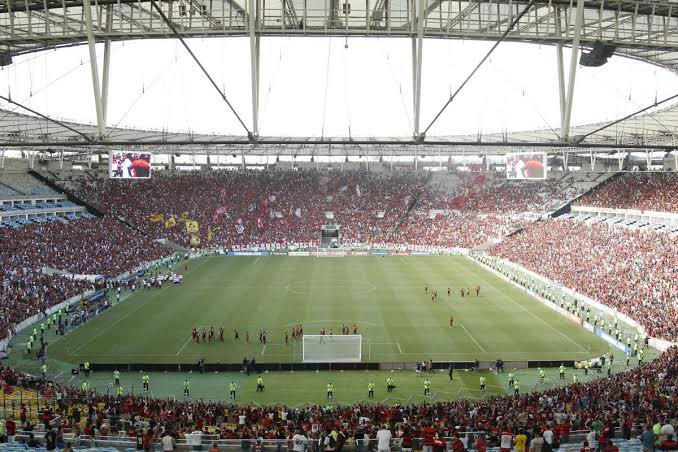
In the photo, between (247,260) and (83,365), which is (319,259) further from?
(83,365)

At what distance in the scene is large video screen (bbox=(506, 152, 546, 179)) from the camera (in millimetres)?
54244

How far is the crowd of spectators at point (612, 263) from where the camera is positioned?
3331 centimetres

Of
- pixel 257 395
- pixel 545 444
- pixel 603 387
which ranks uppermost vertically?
pixel 545 444

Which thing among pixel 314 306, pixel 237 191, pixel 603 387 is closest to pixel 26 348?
pixel 314 306

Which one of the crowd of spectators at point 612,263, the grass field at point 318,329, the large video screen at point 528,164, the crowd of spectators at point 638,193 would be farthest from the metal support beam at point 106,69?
the crowd of spectators at point 638,193

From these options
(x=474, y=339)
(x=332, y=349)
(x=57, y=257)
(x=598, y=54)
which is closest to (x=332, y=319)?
(x=332, y=349)

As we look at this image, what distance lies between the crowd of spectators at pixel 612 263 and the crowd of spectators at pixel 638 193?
10.8 ft

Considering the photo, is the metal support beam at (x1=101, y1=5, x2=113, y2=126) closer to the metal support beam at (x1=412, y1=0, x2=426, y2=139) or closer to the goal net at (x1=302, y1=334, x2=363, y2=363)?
the metal support beam at (x1=412, y1=0, x2=426, y2=139)

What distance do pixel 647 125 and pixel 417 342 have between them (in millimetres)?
28839

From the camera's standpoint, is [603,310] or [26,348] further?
[603,310]

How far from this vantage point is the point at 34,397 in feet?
64.6

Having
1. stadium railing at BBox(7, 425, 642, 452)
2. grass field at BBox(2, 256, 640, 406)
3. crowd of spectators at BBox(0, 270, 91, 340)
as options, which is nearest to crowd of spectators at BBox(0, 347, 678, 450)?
stadium railing at BBox(7, 425, 642, 452)

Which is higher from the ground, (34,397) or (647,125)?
(647,125)

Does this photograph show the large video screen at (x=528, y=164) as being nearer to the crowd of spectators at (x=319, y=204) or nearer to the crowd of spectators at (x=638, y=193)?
the crowd of spectators at (x=638, y=193)
